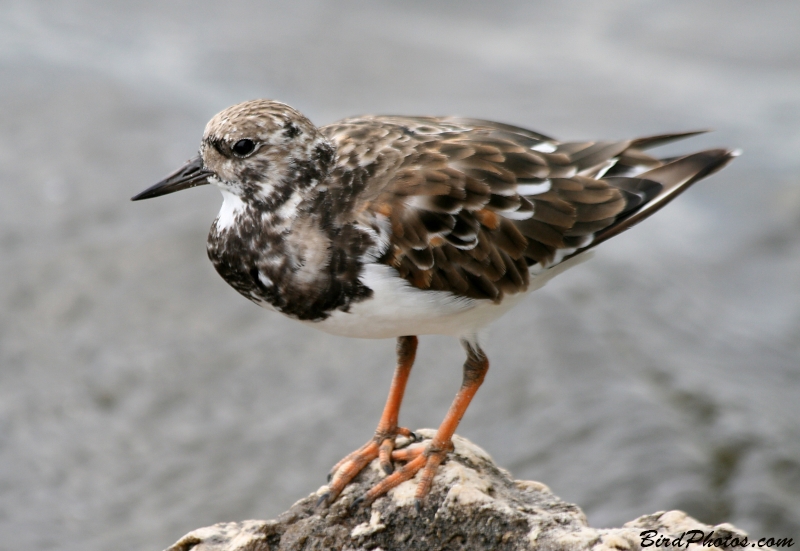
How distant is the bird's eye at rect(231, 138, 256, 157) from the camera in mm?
4078

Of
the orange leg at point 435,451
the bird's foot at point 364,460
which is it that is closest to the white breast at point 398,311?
the orange leg at point 435,451

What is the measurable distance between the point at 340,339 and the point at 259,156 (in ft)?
13.5

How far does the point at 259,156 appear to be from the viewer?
412 cm

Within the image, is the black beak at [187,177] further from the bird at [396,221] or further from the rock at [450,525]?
the rock at [450,525]

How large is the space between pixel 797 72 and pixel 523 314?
574 centimetres

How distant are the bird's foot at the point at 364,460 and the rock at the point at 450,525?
4 centimetres

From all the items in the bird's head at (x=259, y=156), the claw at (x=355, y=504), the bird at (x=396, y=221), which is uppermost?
the bird's head at (x=259, y=156)

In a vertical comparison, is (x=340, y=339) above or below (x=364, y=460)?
above

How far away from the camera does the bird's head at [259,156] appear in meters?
4.08

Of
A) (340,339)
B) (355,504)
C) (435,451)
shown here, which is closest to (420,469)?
(435,451)

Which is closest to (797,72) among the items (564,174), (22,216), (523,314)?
(523,314)

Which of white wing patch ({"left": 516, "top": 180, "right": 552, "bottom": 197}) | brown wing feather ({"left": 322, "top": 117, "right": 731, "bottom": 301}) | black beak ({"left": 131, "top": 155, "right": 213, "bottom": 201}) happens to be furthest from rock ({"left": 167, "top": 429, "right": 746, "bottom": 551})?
black beak ({"left": 131, "top": 155, "right": 213, "bottom": 201})

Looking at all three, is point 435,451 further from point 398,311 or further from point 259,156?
point 259,156

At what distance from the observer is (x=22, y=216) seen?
29.2 feet
